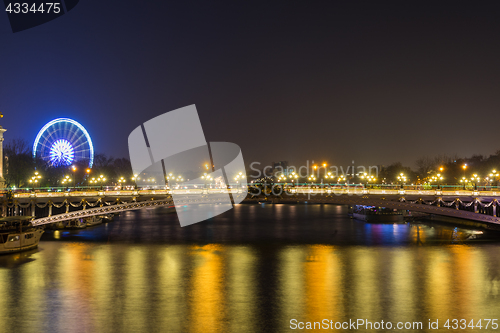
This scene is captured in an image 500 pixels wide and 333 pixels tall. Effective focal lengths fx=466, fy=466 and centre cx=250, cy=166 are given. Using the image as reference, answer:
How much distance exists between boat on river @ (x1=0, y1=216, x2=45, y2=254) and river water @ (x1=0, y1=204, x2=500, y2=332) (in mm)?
1043

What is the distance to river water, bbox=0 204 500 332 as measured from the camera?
73.8 feet

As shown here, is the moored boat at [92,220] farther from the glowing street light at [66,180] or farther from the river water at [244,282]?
the glowing street light at [66,180]

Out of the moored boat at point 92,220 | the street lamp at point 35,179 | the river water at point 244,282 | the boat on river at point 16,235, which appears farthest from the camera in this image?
the street lamp at point 35,179

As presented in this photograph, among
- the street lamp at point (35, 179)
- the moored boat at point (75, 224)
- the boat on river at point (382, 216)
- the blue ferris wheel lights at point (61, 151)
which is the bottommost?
the boat on river at point (382, 216)

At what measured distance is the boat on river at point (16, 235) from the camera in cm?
4291

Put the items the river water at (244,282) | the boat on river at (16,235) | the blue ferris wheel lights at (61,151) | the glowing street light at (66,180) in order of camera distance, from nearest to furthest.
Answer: the river water at (244,282), the boat on river at (16,235), the blue ferris wheel lights at (61,151), the glowing street light at (66,180)

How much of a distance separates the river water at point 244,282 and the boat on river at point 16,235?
41.0 inches

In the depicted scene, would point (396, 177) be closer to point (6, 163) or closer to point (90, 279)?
point (6, 163)

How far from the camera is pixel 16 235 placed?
43594 millimetres

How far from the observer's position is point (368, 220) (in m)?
75.9

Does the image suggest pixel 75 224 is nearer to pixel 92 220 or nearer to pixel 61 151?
pixel 92 220

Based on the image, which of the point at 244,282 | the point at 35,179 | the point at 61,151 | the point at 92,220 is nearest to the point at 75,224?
the point at 92,220

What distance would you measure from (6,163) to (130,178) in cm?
6108

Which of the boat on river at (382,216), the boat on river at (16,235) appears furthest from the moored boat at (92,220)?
the boat on river at (382,216)
